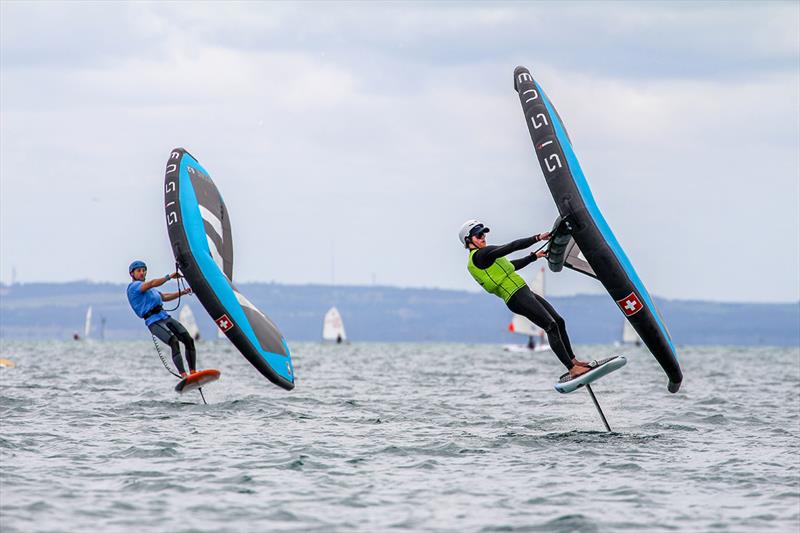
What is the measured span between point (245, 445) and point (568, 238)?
14.5 feet

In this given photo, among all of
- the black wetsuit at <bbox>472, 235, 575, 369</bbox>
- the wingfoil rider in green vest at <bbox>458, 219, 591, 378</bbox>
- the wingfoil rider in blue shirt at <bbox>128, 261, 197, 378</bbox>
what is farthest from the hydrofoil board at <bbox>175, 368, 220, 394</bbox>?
the black wetsuit at <bbox>472, 235, 575, 369</bbox>

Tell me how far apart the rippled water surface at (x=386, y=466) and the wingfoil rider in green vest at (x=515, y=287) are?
110cm

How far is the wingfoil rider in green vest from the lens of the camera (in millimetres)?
13984

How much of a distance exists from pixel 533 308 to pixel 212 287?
480 cm

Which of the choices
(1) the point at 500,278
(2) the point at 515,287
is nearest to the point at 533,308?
(2) the point at 515,287

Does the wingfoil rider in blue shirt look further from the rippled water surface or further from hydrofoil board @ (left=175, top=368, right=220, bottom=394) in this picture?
the rippled water surface

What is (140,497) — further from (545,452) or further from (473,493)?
(545,452)

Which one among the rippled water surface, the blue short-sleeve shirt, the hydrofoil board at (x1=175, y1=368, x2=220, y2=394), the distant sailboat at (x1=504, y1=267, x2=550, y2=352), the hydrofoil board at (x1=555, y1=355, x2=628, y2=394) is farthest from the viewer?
the distant sailboat at (x1=504, y1=267, x2=550, y2=352)

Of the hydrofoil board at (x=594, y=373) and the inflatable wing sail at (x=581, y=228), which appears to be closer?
the hydrofoil board at (x=594, y=373)

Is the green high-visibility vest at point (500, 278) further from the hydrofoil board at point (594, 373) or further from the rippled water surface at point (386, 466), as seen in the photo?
the rippled water surface at point (386, 466)

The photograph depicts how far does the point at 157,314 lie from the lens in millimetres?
17047

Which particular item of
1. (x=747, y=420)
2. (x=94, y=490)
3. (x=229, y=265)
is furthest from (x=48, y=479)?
(x=747, y=420)

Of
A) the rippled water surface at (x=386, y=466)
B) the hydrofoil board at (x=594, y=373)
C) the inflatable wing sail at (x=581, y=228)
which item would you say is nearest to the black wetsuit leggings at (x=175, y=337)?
the rippled water surface at (x=386, y=466)

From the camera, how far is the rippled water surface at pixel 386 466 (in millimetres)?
9586
